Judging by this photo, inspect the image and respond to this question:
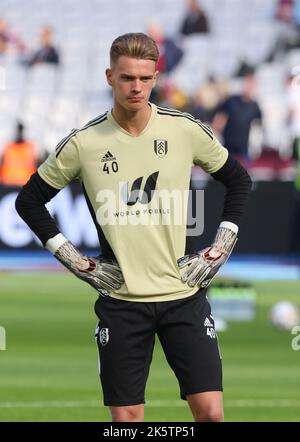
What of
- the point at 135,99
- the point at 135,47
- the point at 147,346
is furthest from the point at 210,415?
the point at 135,47

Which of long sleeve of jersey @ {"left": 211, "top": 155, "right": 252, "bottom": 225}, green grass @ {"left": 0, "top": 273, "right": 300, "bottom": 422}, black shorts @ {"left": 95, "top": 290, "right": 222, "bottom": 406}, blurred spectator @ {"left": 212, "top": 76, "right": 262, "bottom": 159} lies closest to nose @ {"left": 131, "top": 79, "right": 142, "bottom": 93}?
long sleeve of jersey @ {"left": 211, "top": 155, "right": 252, "bottom": 225}

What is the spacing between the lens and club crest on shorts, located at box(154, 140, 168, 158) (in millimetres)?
6621

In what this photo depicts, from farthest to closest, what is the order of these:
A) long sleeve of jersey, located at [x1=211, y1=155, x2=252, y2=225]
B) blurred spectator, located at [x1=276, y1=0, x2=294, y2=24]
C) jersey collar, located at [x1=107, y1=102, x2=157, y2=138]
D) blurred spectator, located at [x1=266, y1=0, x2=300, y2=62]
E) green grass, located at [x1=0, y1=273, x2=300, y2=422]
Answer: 1. blurred spectator, located at [x1=276, y1=0, x2=294, y2=24]
2. blurred spectator, located at [x1=266, y1=0, x2=300, y2=62]
3. green grass, located at [x1=0, y1=273, x2=300, y2=422]
4. long sleeve of jersey, located at [x1=211, y1=155, x2=252, y2=225]
5. jersey collar, located at [x1=107, y1=102, x2=157, y2=138]

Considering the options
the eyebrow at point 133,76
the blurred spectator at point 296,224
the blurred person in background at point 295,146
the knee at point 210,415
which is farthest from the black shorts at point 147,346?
the blurred spectator at point 296,224

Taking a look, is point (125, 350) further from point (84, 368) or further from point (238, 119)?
point (238, 119)

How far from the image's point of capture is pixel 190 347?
6.62 metres

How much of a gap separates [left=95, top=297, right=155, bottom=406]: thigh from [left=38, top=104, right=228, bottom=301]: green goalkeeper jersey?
0.08 metres

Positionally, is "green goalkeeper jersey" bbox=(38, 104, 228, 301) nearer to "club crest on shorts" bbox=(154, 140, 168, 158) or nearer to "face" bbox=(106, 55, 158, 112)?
"club crest on shorts" bbox=(154, 140, 168, 158)

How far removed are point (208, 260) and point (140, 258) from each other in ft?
1.27

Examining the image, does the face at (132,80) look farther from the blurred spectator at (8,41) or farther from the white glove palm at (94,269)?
the blurred spectator at (8,41)

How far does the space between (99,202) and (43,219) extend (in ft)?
1.18

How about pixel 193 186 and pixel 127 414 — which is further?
pixel 193 186

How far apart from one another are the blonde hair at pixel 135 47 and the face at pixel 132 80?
21mm
